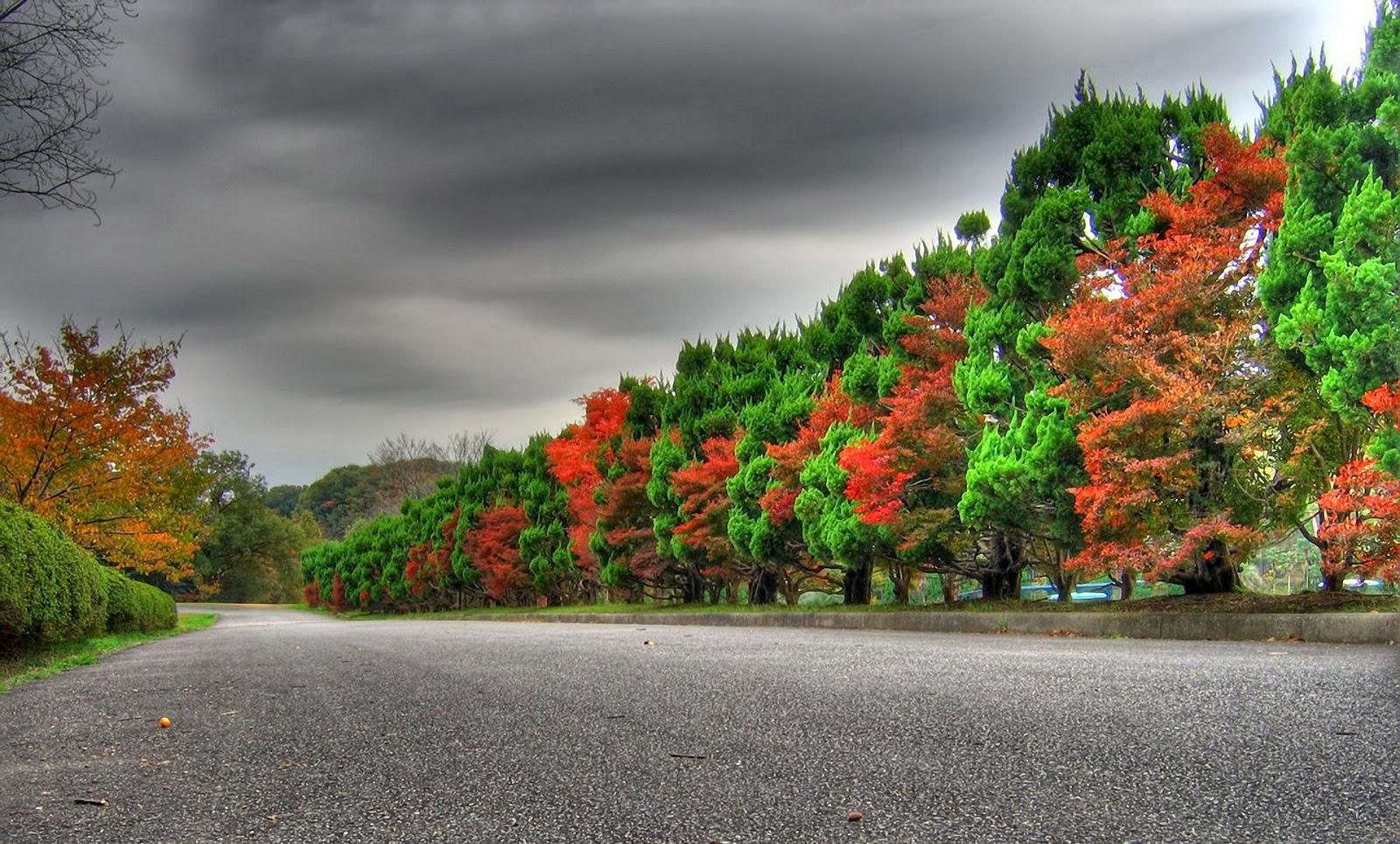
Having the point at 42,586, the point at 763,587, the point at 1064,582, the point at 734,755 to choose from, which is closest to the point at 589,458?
the point at 763,587

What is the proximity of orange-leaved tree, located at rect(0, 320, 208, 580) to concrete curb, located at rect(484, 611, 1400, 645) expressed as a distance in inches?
479

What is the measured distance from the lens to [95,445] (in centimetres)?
1873

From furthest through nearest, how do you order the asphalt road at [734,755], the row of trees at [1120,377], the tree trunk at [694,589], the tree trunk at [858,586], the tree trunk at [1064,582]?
the tree trunk at [694,589] → the tree trunk at [858,586] → the tree trunk at [1064,582] → the row of trees at [1120,377] → the asphalt road at [734,755]

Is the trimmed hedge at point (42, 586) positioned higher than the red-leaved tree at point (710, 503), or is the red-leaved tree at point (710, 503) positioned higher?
the red-leaved tree at point (710, 503)

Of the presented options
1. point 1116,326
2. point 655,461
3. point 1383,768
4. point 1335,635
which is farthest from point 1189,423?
point 655,461

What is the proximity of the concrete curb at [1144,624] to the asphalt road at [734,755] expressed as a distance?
1.80 meters

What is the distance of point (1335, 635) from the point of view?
9141 millimetres

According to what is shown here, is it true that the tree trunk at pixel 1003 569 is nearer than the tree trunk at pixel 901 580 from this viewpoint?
Yes

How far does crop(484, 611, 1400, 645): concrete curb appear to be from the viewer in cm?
896

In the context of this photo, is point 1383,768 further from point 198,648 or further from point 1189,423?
point 198,648

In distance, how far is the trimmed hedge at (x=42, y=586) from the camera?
9016mm

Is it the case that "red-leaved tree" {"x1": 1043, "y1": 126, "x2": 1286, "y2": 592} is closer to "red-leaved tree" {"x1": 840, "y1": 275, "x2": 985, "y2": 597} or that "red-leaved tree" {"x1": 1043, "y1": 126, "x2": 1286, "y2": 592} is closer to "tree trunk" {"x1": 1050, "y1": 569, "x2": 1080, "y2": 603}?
"red-leaved tree" {"x1": 840, "y1": 275, "x2": 985, "y2": 597}

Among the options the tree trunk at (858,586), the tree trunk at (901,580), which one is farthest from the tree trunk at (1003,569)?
the tree trunk at (858,586)

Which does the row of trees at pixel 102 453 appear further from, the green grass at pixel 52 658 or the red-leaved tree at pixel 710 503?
the red-leaved tree at pixel 710 503
